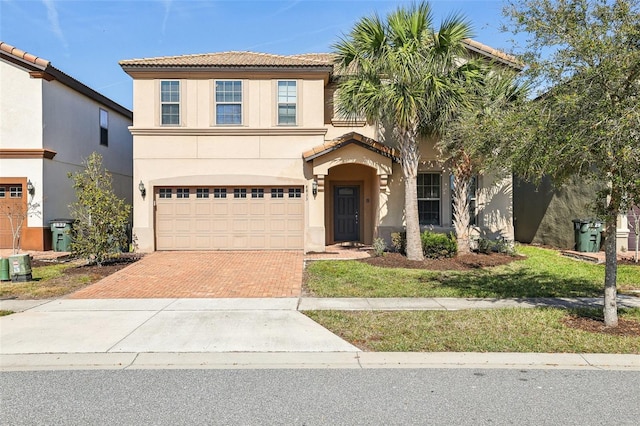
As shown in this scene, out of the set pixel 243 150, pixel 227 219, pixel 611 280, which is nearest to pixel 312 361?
pixel 611 280

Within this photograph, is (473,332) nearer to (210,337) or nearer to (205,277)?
(210,337)

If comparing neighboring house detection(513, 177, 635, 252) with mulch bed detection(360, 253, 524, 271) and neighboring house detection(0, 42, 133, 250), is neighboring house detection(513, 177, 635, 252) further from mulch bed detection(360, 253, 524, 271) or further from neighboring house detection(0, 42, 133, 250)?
neighboring house detection(0, 42, 133, 250)

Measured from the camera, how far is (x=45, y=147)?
16.3 m

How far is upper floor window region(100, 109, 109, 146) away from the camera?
814 inches

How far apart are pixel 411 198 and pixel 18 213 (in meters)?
13.8

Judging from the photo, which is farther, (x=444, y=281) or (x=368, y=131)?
(x=368, y=131)

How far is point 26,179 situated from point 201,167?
6.23 metres

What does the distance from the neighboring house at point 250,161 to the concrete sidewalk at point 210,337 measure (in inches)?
284

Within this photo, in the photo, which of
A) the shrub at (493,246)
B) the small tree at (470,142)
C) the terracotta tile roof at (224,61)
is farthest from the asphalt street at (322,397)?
the terracotta tile roof at (224,61)

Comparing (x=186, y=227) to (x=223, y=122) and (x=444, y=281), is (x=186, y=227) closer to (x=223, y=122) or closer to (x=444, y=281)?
(x=223, y=122)

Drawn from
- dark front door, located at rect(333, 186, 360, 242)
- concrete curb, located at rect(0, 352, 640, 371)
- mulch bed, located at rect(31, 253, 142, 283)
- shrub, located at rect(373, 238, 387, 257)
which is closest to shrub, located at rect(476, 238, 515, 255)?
shrub, located at rect(373, 238, 387, 257)

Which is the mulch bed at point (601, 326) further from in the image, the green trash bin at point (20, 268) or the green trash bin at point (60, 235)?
the green trash bin at point (60, 235)

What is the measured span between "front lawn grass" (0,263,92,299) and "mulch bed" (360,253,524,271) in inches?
311

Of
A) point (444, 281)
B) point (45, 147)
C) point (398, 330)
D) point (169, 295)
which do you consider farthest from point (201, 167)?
point (398, 330)
